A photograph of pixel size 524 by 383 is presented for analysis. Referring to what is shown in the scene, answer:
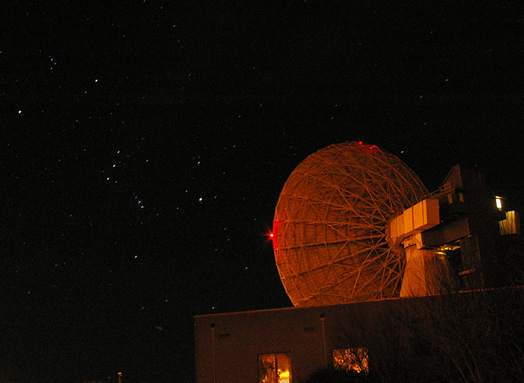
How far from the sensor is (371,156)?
3334 centimetres

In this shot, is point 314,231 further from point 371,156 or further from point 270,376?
point 270,376

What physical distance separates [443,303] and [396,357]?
2.85 meters

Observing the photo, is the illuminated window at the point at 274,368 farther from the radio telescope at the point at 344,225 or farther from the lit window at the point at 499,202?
the lit window at the point at 499,202

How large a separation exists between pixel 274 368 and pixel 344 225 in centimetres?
895

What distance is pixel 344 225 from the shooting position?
33.0m

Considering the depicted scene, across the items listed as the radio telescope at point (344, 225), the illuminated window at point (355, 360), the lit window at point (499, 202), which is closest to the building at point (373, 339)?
the illuminated window at point (355, 360)

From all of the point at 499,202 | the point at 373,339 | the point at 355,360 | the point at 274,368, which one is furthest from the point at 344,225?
the point at 373,339

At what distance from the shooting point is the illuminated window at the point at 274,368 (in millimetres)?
28094

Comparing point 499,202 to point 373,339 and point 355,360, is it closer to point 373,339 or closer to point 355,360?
point 373,339

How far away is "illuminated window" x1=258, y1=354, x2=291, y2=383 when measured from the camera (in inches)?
1106

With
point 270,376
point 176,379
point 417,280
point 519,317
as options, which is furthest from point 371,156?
point 176,379

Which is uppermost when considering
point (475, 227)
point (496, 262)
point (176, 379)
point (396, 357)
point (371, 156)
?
point (371, 156)

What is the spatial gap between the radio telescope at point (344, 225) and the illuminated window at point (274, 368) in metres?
5.79

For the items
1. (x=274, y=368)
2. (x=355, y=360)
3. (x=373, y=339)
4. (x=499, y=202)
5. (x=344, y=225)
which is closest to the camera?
(x=373, y=339)
